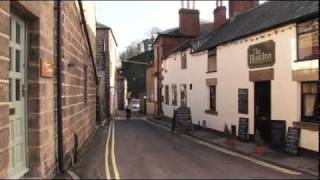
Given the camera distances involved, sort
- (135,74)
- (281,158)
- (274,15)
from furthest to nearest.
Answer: (135,74), (274,15), (281,158)

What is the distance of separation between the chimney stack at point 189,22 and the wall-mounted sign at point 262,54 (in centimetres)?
2360

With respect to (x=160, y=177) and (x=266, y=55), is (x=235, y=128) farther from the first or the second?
(x=160, y=177)

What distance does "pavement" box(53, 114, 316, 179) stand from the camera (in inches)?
495

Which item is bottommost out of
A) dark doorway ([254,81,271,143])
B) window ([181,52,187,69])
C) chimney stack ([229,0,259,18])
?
dark doorway ([254,81,271,143])

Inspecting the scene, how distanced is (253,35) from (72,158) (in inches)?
385

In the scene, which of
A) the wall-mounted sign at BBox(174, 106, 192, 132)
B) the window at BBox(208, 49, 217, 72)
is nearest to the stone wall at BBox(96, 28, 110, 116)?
the wall-mounted sign at BBox(174, 106, 192, 132)

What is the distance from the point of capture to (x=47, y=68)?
9.52 m

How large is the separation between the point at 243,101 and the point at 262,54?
2732mm

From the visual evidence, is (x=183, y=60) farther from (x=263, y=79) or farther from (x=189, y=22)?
(x=263, y=79)

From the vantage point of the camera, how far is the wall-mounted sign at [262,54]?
18438 mm

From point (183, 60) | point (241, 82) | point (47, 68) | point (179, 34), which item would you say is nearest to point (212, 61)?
point (241, 82)

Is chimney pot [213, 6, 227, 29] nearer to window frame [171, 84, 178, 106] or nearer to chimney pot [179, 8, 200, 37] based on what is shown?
window frame [171, 84, 178, 106]

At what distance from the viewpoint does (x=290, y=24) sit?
17.0m

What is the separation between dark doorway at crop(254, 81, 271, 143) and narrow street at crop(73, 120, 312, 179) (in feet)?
7.11
